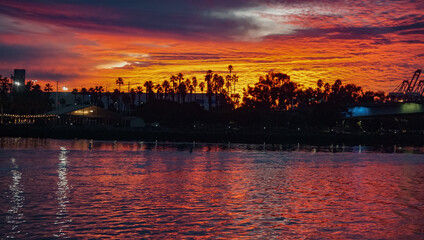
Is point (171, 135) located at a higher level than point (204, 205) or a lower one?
higher

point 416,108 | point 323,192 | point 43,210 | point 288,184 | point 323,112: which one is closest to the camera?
point 43,210

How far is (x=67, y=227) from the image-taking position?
63.8ft

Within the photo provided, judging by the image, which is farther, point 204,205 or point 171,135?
point 171,135

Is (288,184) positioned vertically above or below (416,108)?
below

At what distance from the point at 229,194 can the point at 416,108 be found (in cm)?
12741

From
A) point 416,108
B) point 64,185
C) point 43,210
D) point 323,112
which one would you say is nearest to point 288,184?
point 64,185

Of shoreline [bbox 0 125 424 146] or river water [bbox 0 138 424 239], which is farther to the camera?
shoreline [bbox 0 125 424 146]

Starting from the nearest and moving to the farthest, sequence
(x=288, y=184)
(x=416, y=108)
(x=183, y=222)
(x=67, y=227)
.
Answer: (x=67, y=227) → (x=183, y=222) → (x=288, y=184) → (x=416, y=108)

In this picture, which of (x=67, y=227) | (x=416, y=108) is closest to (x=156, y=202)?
(x=67, y=227)

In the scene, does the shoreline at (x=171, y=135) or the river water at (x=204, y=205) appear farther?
the shoreline at (x=171, y=135)

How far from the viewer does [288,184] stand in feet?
118

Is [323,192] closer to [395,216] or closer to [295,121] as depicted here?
[395,216]

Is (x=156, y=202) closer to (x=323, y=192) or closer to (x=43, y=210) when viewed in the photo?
(x=43, y=210)

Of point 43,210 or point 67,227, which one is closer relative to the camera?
point 67,227
